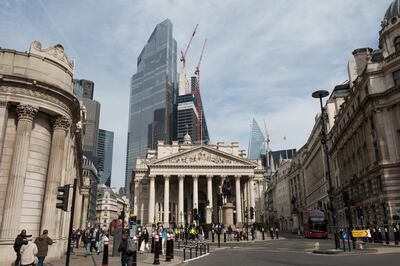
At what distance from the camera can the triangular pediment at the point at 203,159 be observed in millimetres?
78750

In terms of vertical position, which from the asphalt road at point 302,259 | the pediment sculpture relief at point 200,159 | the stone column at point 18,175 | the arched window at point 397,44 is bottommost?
the asphalt road at point 302,259

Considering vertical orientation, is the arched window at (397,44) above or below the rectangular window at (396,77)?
above

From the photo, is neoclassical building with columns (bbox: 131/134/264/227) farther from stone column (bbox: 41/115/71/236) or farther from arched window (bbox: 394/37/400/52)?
stone column (bbox: 41/115/71/236)

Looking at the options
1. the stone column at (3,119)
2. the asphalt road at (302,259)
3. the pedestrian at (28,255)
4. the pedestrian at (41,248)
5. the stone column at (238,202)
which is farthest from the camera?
the stone column at (238,202)

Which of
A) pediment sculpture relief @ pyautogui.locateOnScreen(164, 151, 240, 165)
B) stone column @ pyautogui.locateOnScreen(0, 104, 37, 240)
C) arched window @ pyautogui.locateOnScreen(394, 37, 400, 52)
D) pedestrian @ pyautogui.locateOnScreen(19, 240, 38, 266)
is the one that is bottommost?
pedestrian @ pyautogui.locateOnScreen(19, 240, 38, 266)

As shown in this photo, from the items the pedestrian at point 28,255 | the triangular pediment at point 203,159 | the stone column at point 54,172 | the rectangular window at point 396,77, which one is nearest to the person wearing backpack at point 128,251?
the pedestrian at point 28,255

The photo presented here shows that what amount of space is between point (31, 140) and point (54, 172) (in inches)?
87.8

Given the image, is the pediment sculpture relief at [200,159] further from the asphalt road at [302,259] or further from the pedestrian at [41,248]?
the pedestrian at [41,248]

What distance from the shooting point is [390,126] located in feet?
117

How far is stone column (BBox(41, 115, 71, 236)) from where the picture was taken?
18.8 m

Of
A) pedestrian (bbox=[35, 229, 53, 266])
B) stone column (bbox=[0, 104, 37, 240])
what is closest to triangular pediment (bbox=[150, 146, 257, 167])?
stone column (bbox=[0, 104, 37, 240])

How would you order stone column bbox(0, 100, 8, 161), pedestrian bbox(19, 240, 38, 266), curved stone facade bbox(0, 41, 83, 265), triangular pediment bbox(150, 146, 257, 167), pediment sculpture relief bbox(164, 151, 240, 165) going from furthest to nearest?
pediment sculpture relief bbox(164, 151, 240, 165)
triangular pediment bbox(150, 146, 257, 167)
stone column bbox(0, 100, 8, 161)
curved stone facade bbox(0, 41, 83, 265)
pedestrian bbox(19, 240, 38, 266)

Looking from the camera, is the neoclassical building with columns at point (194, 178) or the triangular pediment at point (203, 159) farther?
the triangular pediment at point (203, 159)

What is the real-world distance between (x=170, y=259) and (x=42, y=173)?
8896 millimetres
